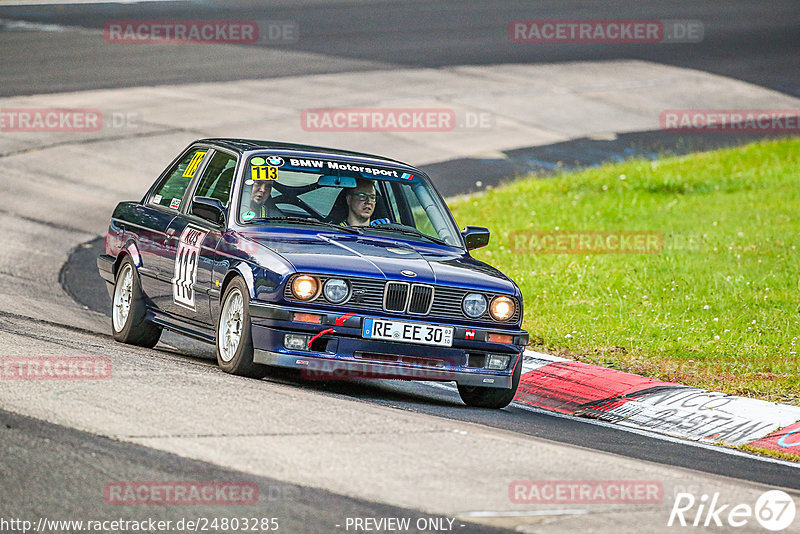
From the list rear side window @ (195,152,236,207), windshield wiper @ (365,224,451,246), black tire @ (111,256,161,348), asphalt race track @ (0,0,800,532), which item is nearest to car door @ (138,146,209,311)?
black tire @ (111,256,161,348)

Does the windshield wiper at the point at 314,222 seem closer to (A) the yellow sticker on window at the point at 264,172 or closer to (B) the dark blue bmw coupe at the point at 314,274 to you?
(B) the dark blue bmw coupe at the point at 314,274

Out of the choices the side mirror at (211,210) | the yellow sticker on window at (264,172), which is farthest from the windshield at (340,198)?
the side mirror at (211,210)

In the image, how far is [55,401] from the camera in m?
6.75

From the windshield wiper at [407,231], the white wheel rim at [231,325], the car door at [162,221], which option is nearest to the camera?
the white wheel rim at [231,325]

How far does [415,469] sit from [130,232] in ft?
15.6

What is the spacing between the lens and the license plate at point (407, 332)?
805 cm

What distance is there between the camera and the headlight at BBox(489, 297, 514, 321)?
8.45m

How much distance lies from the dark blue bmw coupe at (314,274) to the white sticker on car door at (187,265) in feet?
0.06

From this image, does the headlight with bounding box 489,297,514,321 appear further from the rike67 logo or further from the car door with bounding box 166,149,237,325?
the rike67 logo

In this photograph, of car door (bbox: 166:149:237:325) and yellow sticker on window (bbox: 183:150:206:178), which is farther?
→ yellow sticker on window (bbox: 183:150:206:178)

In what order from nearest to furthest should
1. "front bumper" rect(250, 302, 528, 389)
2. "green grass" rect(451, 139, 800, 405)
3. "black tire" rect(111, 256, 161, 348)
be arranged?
"front bumper" rect(250, 302, 528, 389) < "black tire" rect(111, 256, 161, 348) < "green grass" rect(451, 139, 800, 405)

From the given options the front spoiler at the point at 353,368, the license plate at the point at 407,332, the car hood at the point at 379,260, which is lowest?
the front spoiler at the point at 353,368

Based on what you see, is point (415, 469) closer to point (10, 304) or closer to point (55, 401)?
point (55, 401)

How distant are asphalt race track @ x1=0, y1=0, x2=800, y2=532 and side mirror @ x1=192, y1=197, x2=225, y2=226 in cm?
104
